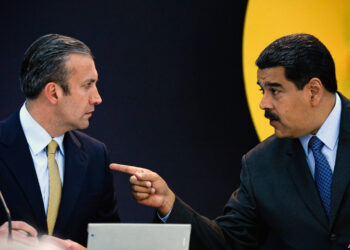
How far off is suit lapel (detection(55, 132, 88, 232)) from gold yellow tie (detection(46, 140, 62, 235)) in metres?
0.02

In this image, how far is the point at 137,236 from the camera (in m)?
1.41

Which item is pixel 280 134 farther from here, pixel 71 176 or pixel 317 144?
pixel 71 176

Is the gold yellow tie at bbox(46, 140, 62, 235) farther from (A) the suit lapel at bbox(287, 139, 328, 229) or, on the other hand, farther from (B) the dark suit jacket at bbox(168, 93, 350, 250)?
(A) the suit lapel at bbox(287, 139, 328, 229)

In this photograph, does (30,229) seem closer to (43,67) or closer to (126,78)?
(43,67)

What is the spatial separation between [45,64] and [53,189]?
19.3 inches

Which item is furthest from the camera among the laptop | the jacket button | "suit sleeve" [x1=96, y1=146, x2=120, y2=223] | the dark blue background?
the dark blue background

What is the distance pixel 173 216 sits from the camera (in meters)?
2.01

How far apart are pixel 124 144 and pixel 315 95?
1009 mm

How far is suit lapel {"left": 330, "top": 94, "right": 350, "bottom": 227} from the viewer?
2.00 m

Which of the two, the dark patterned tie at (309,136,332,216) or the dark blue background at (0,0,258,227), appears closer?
the dark patterned tie at (309,136,332,216)

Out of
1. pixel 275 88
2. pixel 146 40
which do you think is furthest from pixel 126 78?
pixel 275 88

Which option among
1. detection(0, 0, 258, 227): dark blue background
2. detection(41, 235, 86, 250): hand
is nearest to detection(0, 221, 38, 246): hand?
detection(41, 235, 86, 250): hand

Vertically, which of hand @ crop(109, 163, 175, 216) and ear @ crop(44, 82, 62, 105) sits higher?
ear @ crop(44, 82, 62, 105)

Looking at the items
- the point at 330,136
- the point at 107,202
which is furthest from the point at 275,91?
the point at 107,202
